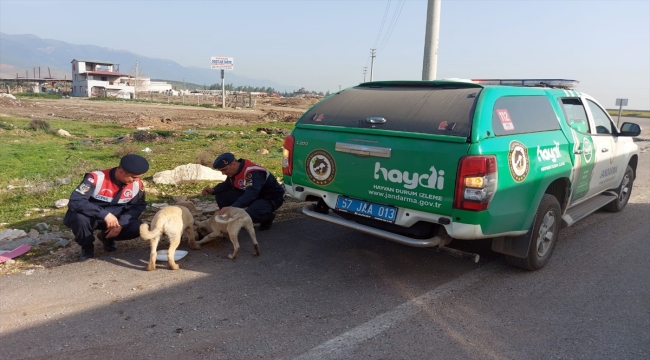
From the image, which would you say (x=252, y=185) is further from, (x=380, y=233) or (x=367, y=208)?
(x=380, y=233)

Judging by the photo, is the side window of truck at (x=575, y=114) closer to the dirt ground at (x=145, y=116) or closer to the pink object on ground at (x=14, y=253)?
the pink object on ground at (x=14, y=253)

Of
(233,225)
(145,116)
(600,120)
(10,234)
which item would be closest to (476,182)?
(233,225)

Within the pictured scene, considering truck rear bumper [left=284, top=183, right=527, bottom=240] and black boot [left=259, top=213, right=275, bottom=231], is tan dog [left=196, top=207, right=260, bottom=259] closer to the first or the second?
truck rear bumper [left=284, top=183, right=527, bottom=240]

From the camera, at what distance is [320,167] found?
15.6ft

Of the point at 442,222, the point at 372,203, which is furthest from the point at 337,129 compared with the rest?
the point at 442,222

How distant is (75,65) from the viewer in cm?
7212

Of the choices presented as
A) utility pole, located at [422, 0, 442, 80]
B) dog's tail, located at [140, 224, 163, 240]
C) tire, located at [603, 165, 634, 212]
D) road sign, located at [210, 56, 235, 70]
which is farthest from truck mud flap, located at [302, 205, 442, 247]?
road sign, located at [210, 56, 235, 70]

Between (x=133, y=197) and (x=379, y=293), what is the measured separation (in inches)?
113

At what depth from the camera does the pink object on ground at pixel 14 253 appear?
4.82 metres

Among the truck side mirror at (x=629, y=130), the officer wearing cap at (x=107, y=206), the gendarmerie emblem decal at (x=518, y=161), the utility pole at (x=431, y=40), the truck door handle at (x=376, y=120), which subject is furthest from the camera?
the utility pole at (x=431, y=40)

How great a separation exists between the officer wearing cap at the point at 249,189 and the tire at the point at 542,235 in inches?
111

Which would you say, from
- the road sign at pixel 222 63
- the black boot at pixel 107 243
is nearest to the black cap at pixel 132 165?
the black boot at pixel 107 243

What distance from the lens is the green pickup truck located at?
154 inches

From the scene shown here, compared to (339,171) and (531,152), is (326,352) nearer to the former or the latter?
(339,171)
